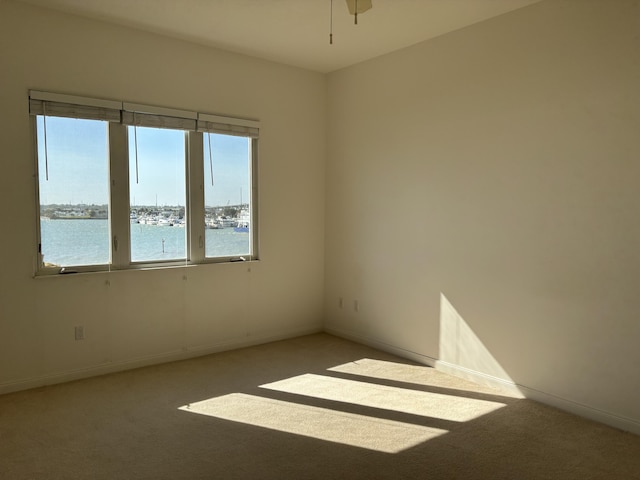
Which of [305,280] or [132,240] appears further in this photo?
[305,280]

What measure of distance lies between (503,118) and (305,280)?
275 cm

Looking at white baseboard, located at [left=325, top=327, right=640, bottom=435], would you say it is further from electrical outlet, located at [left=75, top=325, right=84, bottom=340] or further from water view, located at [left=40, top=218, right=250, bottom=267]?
electrical outlet, located at [left=75, top=325, right=84, bottom=340]

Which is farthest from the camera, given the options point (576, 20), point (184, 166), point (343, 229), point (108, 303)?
point (343, 229)

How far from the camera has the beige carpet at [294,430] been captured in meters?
2.62

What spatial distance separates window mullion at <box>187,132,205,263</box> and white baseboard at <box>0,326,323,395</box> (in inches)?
A: 35.2

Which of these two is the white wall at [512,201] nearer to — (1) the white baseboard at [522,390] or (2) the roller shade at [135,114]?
(1) the white baseboard at [522,390]

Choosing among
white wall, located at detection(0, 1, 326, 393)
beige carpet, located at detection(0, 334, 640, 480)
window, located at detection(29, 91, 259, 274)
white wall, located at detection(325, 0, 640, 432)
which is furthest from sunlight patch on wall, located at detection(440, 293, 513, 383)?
window, located at detection(29, 91, 259, 274)

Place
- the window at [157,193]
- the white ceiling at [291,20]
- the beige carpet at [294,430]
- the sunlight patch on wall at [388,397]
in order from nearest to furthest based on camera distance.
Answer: the beige carpet at [294,430]
the sunlight patch on wall at [388,397]
the white ceiling at [291,20]
the window at [157,193]

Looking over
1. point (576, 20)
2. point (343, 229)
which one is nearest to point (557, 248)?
point (576, 20)

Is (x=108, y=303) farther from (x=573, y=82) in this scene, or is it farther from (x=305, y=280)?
(x=573, y=82)

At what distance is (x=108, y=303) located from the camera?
158 inches

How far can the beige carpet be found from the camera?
262 centimetres

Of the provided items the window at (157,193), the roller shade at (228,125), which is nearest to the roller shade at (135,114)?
the roller shade at (228,125)

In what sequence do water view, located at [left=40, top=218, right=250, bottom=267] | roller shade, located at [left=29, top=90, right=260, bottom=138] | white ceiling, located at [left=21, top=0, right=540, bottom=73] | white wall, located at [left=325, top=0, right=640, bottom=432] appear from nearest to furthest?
1. white wall, located at [left=325, top=0, right=640, bottom=432]
2. white ceiling, located at [left=21, top=0, right=540, bottom=73]
3. roller shade, located at [left=29, top=90, right=260, bottom=138]
4. water view, located at [left=40, top=218, right=250, bottom=267]
